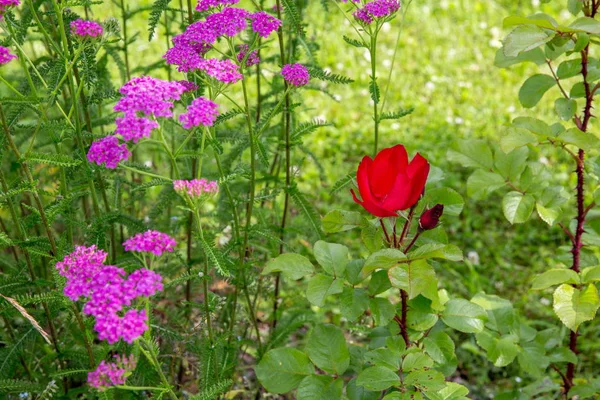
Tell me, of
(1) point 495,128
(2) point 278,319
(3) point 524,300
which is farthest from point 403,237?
(1) point 495,128

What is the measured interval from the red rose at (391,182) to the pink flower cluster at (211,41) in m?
0.35

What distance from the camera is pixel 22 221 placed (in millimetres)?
1823

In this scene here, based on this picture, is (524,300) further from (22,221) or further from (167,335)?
(22,221)

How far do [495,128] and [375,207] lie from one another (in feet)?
9.59

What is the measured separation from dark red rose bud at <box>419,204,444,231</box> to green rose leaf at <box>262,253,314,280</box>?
A: 29 centimetres

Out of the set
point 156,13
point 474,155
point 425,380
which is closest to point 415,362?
point 425,380

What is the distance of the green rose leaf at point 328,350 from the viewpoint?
1750 mm

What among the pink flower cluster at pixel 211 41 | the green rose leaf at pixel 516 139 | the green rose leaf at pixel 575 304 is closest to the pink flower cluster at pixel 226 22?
the pink flower cluster at pixel 211 41

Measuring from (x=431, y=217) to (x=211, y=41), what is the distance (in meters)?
0.61

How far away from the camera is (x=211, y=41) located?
5.04 feet

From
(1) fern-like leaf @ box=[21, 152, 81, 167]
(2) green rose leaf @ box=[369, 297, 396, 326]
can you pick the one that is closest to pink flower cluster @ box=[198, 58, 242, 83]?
(1) fern-like leaf @ box=[21, 152, 81, 167]

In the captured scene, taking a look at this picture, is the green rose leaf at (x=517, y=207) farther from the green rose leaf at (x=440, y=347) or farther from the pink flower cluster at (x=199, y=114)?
the pink flower cluster at (x=199, y=114)

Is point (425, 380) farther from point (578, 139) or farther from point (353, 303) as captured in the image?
point (578, 139)

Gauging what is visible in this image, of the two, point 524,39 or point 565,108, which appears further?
point 565,108
